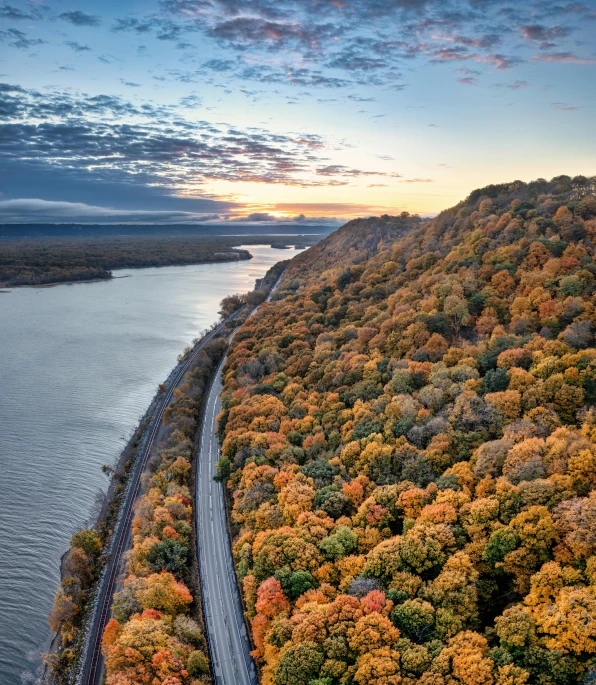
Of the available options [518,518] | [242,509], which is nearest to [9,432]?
[242,509]

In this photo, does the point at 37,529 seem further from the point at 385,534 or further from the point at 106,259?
the point at 106,259

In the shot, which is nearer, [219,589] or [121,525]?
[219,589]

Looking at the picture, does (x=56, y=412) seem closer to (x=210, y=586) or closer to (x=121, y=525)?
(x=121, y=525)

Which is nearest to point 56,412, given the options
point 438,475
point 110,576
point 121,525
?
point 121,525

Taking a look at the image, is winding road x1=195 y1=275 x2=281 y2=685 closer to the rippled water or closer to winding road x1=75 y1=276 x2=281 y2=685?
winding road x1=75 y1=276 x2=281 y2=685

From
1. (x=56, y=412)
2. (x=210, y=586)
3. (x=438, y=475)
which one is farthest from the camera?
(x=56, y=412)

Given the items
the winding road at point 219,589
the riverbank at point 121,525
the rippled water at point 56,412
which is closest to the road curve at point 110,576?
the riverbank at point 121,525
